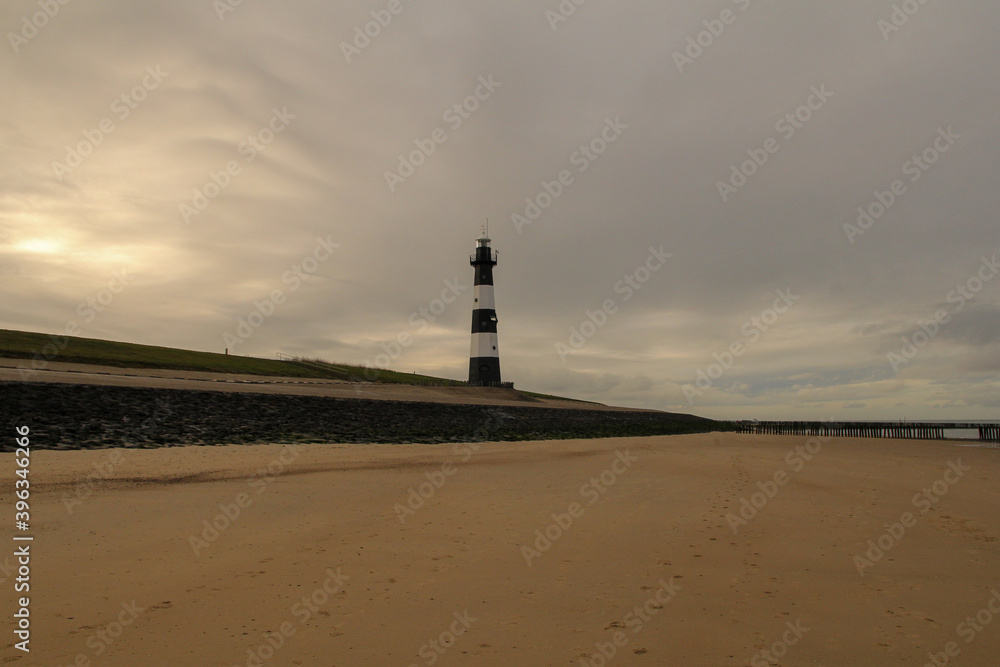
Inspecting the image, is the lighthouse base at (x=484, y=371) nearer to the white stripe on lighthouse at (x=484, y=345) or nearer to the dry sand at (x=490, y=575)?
the white stripe on lighthouse at (x=484, y=345)

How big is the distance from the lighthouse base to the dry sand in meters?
44.5

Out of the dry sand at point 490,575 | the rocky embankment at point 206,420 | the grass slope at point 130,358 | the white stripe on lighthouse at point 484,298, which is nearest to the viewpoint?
the dry sand at point 490,575

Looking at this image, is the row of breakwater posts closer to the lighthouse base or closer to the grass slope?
the lighthouse base

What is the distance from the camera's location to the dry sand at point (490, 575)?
4902mm

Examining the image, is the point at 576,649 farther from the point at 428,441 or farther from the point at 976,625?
the point at 428,441

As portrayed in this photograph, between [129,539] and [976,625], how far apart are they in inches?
389

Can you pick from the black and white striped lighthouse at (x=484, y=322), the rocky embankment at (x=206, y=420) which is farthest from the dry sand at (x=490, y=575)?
the black and white striped lighthouse at (x=484, y=322)

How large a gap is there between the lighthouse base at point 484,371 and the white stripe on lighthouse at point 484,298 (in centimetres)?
528

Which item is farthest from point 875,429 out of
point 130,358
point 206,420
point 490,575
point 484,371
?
point 130,358

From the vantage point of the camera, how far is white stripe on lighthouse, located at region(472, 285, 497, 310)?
185ft

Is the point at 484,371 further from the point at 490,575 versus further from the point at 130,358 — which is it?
the point at 490,575

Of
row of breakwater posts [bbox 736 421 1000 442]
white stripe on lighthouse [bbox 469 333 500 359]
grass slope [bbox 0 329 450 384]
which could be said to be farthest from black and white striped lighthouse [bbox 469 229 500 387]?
row of breakwater posts [bbox 736 421 1000 442]

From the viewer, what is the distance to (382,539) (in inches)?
320

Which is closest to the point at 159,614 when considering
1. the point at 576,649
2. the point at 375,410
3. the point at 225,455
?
the point at 576,649
